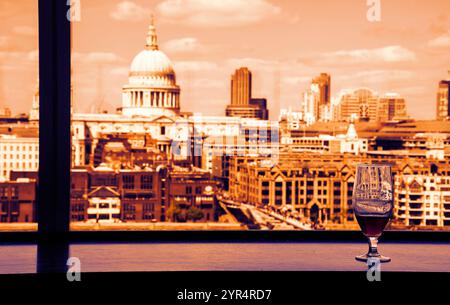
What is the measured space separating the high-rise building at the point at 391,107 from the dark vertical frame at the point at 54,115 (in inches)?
155

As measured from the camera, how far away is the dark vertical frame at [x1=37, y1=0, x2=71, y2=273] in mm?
1600

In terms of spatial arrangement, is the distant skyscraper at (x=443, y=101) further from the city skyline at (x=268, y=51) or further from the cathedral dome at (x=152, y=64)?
the cathedral dome at (x=152, y=64)

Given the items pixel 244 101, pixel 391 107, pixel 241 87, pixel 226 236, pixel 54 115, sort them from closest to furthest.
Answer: pixel 226 236 → pixel 54 115 → pixel 241 87 → pixel 244 101 → pixel 391 107

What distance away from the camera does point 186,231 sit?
153 centimetres

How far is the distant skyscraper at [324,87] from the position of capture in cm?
674

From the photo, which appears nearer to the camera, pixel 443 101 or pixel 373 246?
pixel 373 246

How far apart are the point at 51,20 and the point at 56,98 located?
162 mm

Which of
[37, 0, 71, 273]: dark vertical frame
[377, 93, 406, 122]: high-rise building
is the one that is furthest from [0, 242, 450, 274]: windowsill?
[377, 93, 406, 122]: high-rise building

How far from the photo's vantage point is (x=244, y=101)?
544cm

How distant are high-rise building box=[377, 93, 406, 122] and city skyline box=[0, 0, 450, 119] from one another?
121mm

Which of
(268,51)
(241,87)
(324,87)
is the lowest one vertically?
(241,87)

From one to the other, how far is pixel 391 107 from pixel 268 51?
106cm

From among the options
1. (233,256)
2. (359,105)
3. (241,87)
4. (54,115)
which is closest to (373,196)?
(233,256)

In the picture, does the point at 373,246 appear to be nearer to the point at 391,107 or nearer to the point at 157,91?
the point at 391,107
